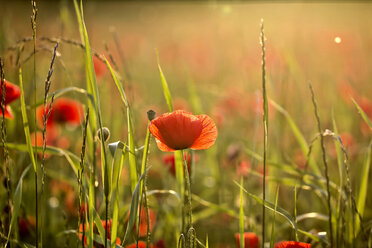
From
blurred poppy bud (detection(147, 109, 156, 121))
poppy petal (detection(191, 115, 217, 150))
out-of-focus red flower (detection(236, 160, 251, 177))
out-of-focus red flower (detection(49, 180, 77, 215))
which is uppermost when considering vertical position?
blurred poppy bud (detection(147, 109, 156, 121))

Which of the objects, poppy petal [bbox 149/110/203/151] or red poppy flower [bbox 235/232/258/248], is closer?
poppy petal [bbox 149/110/203/151]

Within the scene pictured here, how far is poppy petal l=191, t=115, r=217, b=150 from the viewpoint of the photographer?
90 centimetres

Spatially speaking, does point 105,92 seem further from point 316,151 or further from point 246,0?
point 246,0

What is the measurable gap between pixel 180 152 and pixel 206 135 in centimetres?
13

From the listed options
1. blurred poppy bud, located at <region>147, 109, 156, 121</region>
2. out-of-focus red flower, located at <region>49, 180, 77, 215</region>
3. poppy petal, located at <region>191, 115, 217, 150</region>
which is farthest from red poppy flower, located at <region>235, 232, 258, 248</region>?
out-of-focus red flower, located at <region>49, 180, 77, 215</region>

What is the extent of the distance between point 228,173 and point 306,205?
1.58 feet

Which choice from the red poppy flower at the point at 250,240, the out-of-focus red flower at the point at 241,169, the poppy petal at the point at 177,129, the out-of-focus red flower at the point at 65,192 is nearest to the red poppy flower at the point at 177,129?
the poppy petal at the point at 177,129

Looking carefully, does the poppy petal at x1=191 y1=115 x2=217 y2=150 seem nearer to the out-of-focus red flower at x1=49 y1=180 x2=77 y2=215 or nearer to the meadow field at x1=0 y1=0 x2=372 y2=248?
the meadow field at x1=0 y1=0 x2=372 y2=248

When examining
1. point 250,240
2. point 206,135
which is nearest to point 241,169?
point 250,240

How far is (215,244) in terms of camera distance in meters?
1.51

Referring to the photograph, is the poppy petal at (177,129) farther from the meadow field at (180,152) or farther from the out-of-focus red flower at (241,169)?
the out-of-focus red flower at (241,169)

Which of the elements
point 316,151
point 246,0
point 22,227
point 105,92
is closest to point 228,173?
point 316,151

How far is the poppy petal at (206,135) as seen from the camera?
2.96 ft

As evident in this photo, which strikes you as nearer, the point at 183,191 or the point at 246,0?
the point at 183,191
